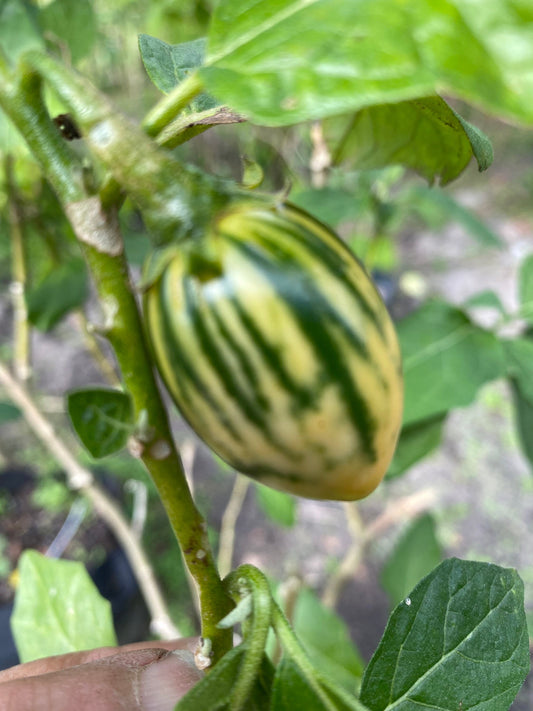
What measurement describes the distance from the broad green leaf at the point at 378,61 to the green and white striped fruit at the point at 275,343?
51mm

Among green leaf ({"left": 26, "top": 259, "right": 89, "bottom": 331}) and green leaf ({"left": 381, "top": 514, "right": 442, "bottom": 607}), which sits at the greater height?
green leaf ({"left": 26, "top": 259, "right": 89, "bottom": 331})

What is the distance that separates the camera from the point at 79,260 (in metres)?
0.97

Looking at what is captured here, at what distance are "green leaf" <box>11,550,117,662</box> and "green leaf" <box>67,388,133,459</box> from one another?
373 millimetres

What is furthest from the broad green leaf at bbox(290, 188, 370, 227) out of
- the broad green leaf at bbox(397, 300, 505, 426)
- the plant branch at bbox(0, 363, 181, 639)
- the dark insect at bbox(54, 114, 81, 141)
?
the dark insect at bbox(54, 114, 81, 141)

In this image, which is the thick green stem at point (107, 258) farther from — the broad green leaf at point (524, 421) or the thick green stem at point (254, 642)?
the broad green leaf at point (524, 421)

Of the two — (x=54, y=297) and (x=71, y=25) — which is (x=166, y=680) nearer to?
(x=54, y=297)

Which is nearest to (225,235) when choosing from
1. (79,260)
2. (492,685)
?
Answer: (492,685)

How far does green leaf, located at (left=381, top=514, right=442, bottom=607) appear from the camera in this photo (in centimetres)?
101

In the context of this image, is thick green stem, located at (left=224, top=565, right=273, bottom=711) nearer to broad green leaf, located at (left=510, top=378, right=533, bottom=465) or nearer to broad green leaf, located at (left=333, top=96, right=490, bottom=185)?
broad green leaf, located at (left=333, top=96, right=490, bottom=185)

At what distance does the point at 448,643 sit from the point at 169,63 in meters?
0.43

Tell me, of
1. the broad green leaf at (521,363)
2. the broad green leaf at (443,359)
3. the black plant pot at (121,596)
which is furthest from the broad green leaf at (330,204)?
the black plant pot at (121,596)

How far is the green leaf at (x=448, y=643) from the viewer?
399mm

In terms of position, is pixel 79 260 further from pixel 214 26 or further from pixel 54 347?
pixel 54 347

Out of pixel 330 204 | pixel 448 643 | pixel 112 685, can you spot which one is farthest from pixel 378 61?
pixel 330 204
